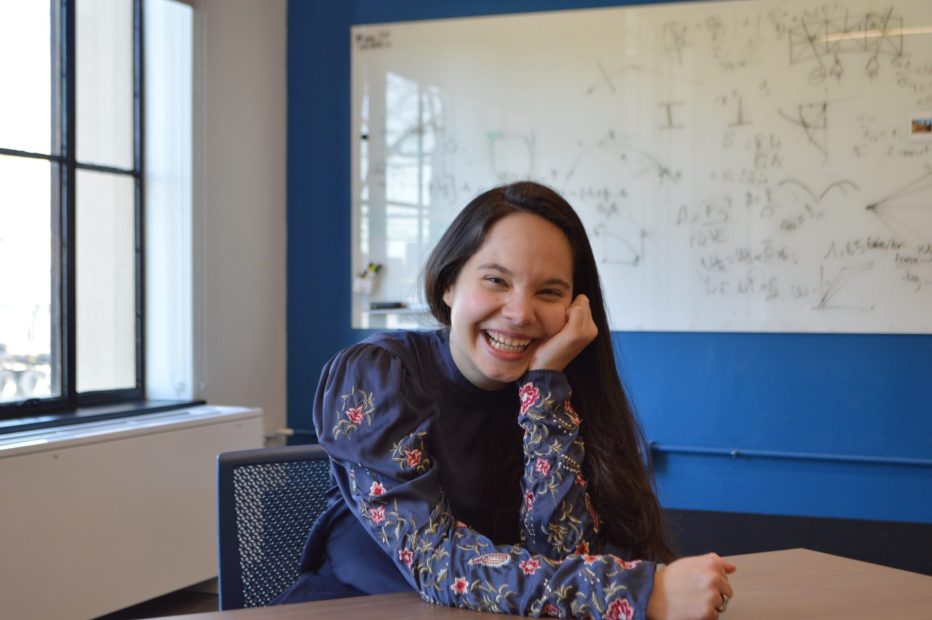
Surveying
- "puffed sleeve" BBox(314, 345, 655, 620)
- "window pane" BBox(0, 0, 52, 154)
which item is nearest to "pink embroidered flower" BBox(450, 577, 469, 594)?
"puffed sleeve" BBox(314, 345, 655, 620)

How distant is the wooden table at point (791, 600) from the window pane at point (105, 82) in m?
2.88

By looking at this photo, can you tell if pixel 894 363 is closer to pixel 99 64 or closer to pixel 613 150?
pixel 613 150

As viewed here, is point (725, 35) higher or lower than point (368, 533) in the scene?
higher

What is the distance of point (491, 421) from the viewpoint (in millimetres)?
1621

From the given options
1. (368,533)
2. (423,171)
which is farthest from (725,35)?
(368,533)

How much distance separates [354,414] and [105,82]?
2835mm

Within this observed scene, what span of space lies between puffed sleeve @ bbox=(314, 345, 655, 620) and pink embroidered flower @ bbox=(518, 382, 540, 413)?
15cm

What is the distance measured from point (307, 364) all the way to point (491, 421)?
3163mm

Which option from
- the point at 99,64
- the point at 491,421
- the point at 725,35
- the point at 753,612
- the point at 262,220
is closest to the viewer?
the point at 753,612

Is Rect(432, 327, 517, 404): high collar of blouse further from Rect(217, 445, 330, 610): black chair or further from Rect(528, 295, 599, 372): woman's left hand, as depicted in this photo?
Rect(217, 445, 330, 610): black chair

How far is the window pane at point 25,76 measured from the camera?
337 cm

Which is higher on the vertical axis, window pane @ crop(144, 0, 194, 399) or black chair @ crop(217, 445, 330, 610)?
window pane @ crop(144, 0, 194, 399)

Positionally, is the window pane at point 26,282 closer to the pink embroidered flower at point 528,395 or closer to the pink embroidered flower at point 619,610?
the pink embroidered flower at point 528,395

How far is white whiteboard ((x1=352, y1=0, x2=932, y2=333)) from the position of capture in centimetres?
382
